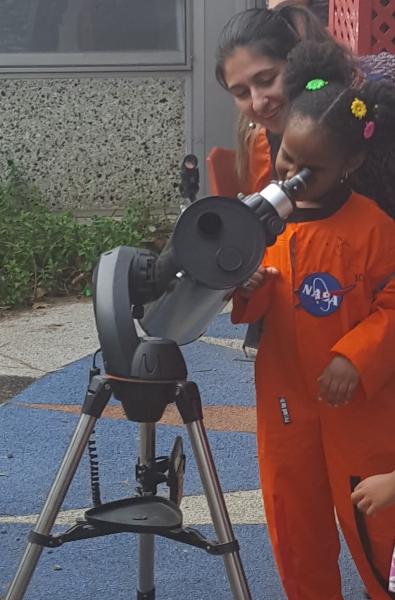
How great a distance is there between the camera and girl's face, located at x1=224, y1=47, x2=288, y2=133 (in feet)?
9.50

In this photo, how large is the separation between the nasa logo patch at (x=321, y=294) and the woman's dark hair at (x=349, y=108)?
26 centimetres

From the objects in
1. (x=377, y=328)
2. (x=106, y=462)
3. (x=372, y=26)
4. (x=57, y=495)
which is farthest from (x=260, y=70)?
(x=372, y=26)

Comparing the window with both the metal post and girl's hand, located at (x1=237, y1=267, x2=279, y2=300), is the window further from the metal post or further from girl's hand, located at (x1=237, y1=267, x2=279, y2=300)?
the metal post

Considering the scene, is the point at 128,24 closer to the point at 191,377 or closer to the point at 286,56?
the point at 191,377

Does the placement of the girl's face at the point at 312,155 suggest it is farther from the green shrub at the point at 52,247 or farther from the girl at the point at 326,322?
the green shrub at the point at 52,247

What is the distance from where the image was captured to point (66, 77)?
740 cm

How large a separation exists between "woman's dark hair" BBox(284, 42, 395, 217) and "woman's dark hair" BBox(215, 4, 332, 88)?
0.86 feet

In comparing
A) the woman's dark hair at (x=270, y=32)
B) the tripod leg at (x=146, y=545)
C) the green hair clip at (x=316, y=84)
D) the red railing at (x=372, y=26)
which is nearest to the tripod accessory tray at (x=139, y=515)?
the tripod leg at (x=146, y=545)

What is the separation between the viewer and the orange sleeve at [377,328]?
2480mm

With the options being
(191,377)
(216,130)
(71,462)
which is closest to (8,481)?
(191,377)

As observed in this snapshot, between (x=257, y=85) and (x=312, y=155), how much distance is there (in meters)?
0.56

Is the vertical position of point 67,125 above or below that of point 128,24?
below

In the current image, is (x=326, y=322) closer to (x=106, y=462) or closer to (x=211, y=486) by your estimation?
(x=211, y=486)

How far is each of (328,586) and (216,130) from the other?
15.8 feet
